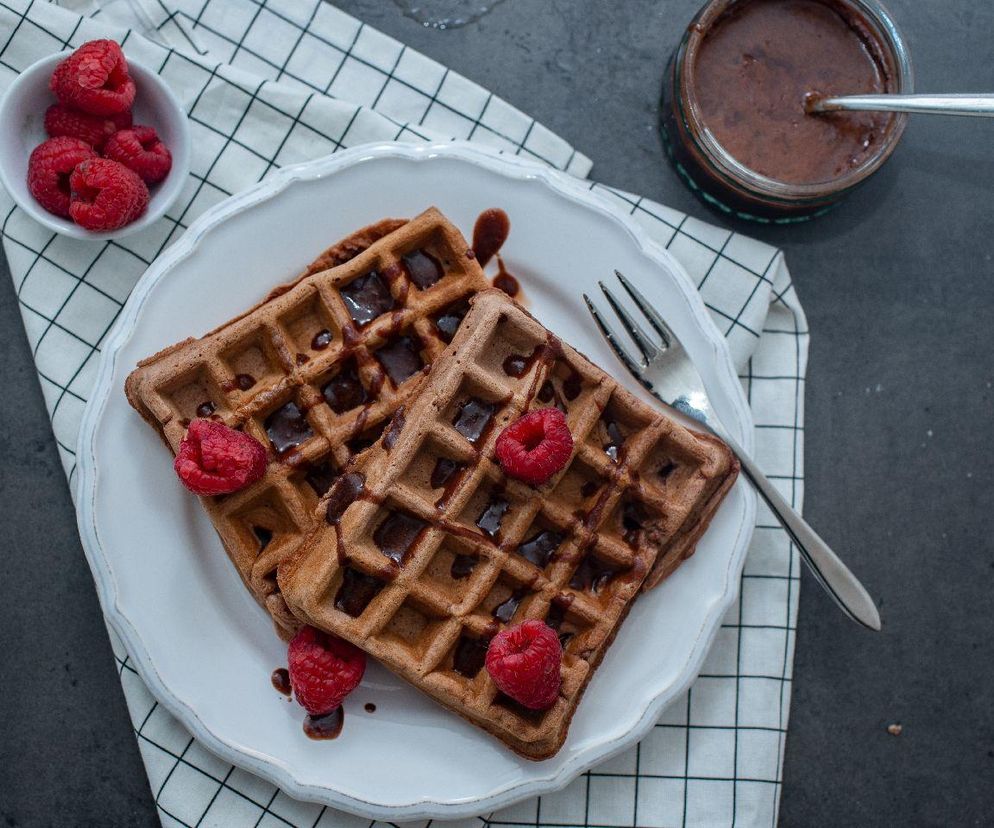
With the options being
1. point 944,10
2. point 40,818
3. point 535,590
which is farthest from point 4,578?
point 944,10

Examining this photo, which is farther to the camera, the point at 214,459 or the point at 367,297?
the point at 367,297

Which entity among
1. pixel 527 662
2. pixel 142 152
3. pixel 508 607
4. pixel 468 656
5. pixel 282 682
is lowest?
pixel 282 682

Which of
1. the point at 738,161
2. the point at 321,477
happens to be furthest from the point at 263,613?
the point at 738,161

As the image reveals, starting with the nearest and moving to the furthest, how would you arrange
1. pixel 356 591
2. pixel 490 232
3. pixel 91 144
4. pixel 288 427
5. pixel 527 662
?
1. pixel 527 662
2. pixel 356 591
3. pixel 288 427
4. pixel 91 144
5. pixel 490 232

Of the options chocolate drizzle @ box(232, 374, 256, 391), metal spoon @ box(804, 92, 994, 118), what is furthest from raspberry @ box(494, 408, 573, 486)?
metal spoon @ box(804, 92, 994, 118)

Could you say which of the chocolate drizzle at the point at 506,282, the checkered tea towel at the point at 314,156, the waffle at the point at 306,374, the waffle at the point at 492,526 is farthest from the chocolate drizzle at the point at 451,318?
the checkered tea towel at the point at 314,156

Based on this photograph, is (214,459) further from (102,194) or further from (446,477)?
(102,194)
